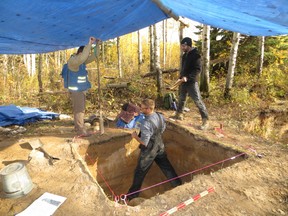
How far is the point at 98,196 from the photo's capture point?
297 cm

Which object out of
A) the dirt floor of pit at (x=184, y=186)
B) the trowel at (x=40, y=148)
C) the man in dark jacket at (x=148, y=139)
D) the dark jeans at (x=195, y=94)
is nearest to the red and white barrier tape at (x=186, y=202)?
the dirt floor of pit at (x=184, y=186)

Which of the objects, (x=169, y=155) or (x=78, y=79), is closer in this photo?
(x=78, y=79)

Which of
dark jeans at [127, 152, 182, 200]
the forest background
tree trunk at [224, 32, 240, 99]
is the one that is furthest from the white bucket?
tree trunk at [224, 32, 240, 99]

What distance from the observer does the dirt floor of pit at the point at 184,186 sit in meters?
2.73

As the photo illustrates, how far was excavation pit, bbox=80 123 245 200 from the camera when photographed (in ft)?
15.1

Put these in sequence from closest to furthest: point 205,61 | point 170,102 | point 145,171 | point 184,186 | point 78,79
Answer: point 184,186
point 145,171
point 78,79
point 170,102
point 205,61

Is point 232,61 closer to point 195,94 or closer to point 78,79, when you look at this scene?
point 195,94

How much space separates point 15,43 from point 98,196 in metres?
3.55

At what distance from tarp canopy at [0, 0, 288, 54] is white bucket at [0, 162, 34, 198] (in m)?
2.01

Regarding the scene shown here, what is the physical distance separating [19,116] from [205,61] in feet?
19.5

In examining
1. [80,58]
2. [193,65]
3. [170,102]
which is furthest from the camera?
[170,102]

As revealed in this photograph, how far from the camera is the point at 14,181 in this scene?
2973mm

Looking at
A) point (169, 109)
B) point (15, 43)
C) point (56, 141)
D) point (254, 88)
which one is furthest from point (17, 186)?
point (254, 88)

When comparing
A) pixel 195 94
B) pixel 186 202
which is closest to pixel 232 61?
pixel 195 94
